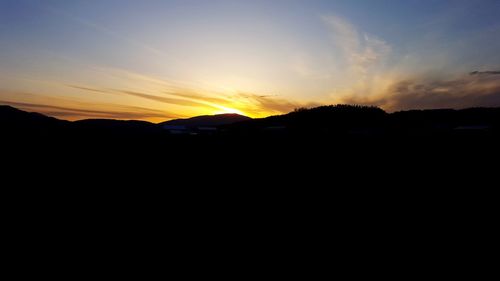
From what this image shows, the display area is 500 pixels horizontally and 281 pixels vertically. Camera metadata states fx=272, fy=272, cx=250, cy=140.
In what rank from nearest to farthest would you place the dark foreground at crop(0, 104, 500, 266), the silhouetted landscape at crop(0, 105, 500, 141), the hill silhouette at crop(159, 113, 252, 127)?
the dark foreground at crop(0, 104, 500, 266) → the silhouetted landscape at crop(0, 105, 500, 141) → the hill silhouette at crop(159, 113, 252, 127)

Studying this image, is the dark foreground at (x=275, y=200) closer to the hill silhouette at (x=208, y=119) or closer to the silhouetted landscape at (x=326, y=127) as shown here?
the silhouetted landscape at (x=326, y=127)

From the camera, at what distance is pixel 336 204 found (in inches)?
292

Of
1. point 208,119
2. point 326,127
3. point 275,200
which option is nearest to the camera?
point 275,200

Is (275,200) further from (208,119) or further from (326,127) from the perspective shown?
(208,119)

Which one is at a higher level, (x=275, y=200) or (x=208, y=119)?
(x=208, y=119)

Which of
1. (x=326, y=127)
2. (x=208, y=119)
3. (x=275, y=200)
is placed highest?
(x=208, y=119)

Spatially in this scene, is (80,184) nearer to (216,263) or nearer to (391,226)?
(216,263)

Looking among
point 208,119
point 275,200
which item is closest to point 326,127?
point 275,200

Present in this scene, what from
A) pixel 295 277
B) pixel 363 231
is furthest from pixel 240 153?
pixel 295 277

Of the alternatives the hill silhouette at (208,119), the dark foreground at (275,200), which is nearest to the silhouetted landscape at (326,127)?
the dark foreground at (275,200)

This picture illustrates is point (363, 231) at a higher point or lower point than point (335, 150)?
lower

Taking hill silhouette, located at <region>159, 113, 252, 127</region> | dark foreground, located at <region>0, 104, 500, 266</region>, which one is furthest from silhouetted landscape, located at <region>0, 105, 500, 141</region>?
hill silhouette, located at <region>159, 113, 252, 127</region>

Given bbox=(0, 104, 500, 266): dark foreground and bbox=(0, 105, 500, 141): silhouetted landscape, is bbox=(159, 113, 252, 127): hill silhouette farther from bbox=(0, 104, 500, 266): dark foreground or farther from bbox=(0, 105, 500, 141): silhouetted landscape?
bbox=(0, 104, 500, 266): dark foreground

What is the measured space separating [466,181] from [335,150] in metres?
5.04
